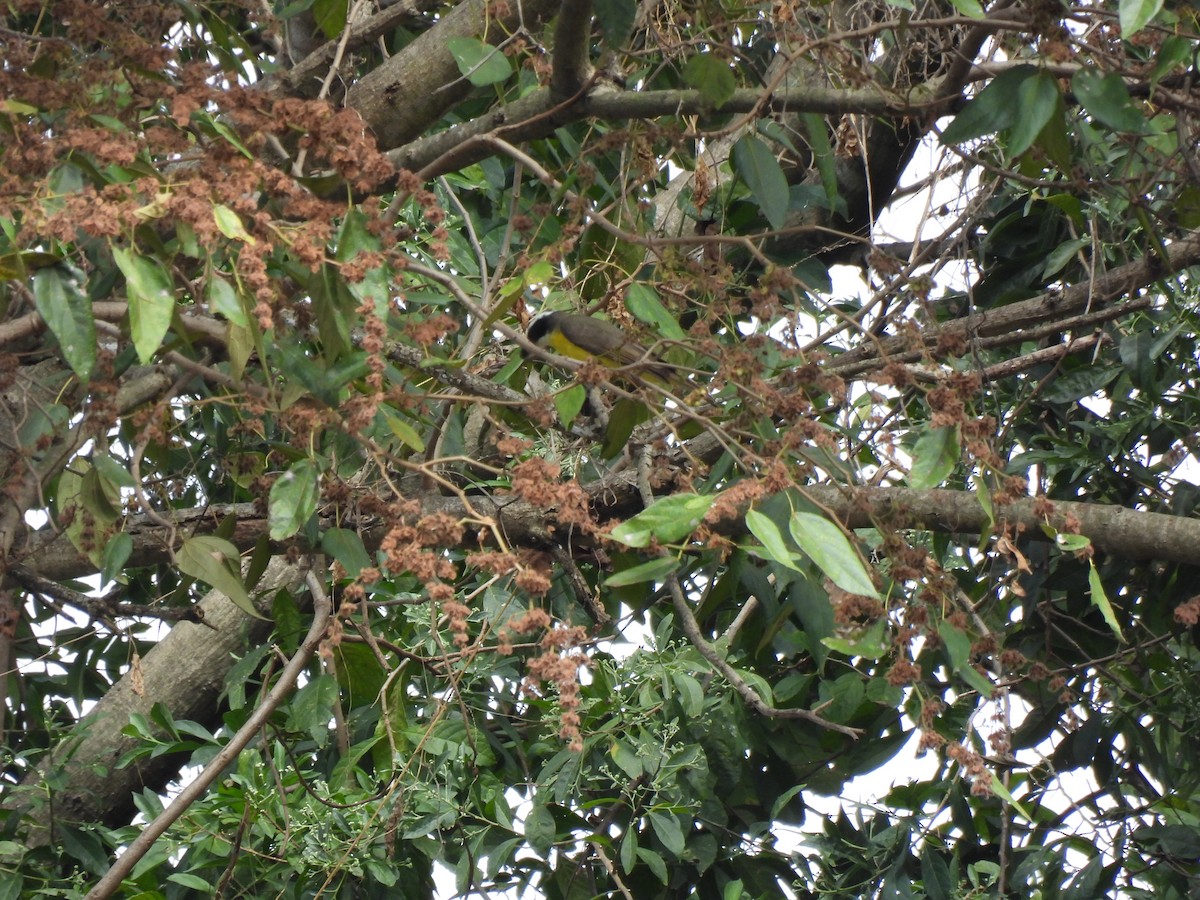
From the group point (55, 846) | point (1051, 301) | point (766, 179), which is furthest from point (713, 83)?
point (55, 846)

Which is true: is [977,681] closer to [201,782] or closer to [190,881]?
[201,782]

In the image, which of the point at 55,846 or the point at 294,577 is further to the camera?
the point at 294,577

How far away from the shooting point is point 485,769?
2.95 meters

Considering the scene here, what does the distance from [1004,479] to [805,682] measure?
152 cm

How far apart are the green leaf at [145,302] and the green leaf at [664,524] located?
1.59ft

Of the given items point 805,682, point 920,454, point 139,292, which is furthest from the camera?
point 805,682

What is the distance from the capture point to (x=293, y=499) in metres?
1.67

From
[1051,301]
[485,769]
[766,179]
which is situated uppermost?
[1051,301]

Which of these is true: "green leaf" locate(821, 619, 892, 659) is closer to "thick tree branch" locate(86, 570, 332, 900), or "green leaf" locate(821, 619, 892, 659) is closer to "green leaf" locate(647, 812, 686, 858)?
"thick tree branch" locate(86, 570, 332, 900)

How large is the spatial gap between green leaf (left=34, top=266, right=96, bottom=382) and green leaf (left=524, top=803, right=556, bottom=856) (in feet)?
5.08

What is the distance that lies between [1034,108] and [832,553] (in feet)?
1.99

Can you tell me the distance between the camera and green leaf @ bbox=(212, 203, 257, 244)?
134 centimetres

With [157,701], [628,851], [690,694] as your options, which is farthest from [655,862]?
[157,701]

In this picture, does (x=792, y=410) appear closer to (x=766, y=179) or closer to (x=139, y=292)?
(x=766, y=179)
